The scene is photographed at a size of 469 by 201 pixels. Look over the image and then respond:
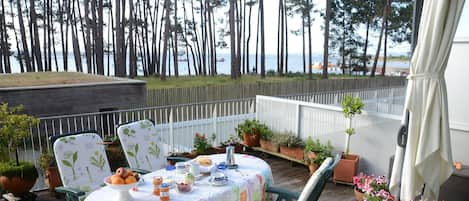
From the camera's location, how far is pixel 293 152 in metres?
4.83

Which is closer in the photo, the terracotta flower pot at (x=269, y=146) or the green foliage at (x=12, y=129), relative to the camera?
the green foliage at (x=12, y=129)

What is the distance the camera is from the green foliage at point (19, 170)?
327 cm

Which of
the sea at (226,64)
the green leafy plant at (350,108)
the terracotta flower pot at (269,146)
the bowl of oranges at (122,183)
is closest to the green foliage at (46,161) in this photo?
the bowl of oranges at (122,183)

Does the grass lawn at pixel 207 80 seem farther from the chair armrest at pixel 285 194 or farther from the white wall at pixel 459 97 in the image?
the white wall at pixel 459 97

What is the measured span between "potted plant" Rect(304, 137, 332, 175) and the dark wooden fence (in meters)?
4.68

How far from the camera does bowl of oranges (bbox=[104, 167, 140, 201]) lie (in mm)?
1975

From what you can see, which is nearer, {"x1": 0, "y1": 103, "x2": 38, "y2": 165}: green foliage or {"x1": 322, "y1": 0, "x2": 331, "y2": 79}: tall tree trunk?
{"x1": 0, "y1": 103, "x2": 38, "y2": 165}: green foliage

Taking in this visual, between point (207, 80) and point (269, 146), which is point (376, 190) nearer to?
point (269, 146)

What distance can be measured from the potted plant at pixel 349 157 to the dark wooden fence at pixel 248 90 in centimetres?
513

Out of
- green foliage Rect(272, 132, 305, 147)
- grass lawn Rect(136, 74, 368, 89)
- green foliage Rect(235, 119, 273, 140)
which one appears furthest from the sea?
green foliage Rect(272, 132, 305, 147)

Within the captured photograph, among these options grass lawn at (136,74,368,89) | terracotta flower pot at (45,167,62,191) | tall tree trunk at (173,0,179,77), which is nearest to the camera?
terracotta flower pot at (45,167,62,191)

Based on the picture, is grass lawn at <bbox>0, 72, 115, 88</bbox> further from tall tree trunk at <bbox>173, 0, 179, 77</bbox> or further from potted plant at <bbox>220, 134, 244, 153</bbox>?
potted plant at <bbox>220, 134, 244, 153</bbox>

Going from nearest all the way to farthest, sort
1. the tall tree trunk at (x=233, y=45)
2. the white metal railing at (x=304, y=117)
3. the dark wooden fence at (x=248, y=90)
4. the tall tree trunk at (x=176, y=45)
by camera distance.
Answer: the white metal railing at (x=304, y=117) → the dark wooden fence at (x=248, y=90) → the tall tree trunk at (x=176, y=45) → the tall tree trunk at (x=233, y=45)

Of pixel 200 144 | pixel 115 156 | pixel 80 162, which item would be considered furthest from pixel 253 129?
pixel 80 162
